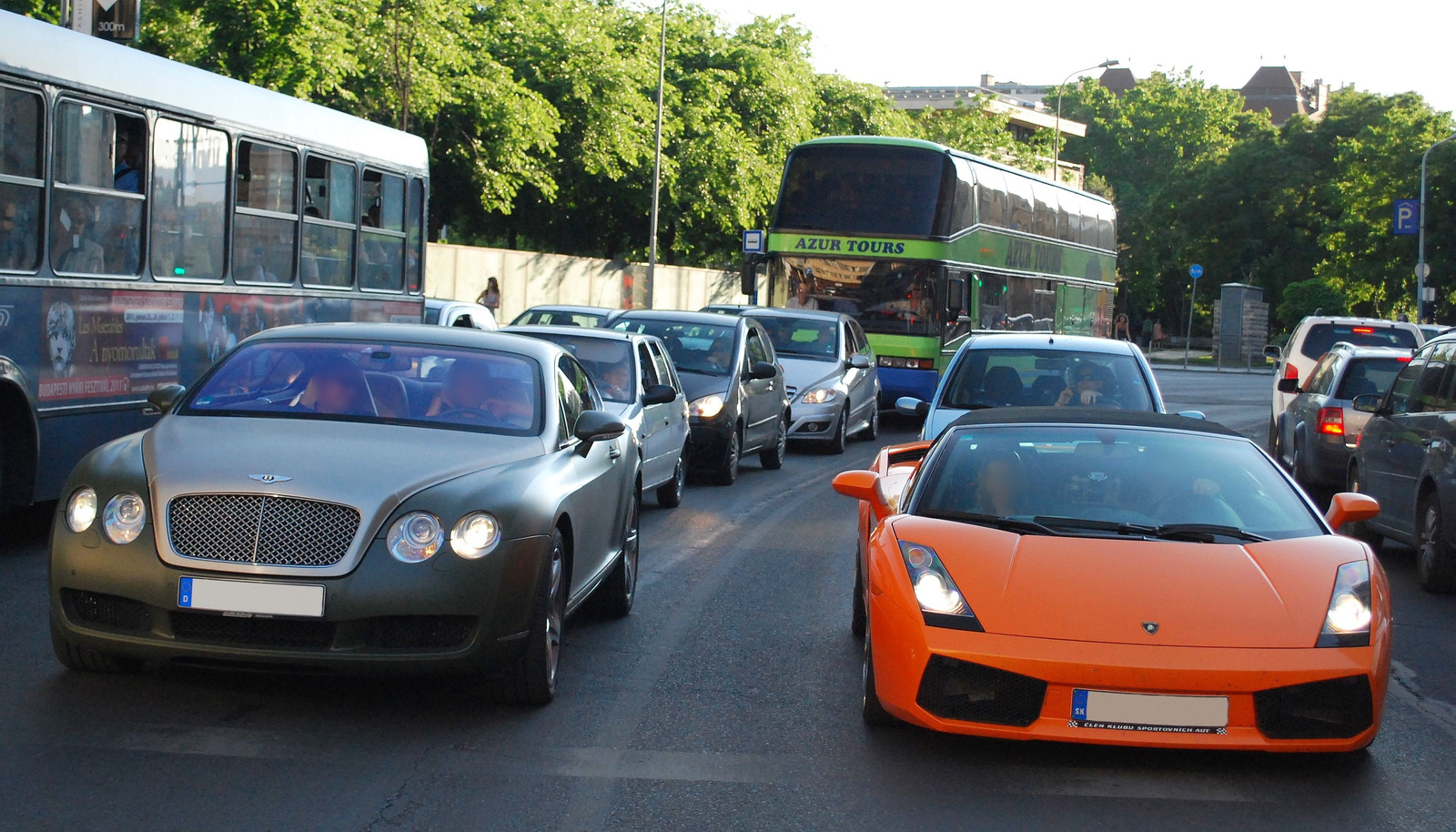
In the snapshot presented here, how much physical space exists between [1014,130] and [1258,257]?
105 feet

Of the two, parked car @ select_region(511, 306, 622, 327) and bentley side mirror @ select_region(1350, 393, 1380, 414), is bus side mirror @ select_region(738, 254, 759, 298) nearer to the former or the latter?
parked car @ select_region(511, 306, 622, 327)

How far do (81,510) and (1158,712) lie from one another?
3.65 m

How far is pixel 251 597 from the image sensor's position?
5.52 meters

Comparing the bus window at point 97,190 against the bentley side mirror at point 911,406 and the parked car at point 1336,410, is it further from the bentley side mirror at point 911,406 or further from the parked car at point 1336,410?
the parked car at point 1336,410

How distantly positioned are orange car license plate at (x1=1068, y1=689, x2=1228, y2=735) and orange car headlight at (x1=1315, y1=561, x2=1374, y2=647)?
42cm

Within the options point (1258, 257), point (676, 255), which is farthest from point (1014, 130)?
point (676, 255)

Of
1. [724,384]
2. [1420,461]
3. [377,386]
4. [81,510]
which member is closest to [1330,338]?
[724,384]

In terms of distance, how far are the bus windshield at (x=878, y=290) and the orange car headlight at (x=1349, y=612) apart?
17497 millimetres

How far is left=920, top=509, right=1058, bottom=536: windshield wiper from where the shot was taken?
234 inches

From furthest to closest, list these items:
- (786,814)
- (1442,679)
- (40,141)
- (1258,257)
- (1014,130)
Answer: (1014,130), (1258,257), (40,141), (1442,679), (786,814)

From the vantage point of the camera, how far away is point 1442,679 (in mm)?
7508

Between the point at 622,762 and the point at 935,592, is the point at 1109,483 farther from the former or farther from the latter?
the point at 622,762

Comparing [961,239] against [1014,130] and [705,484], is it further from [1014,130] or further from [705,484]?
[1014,130]

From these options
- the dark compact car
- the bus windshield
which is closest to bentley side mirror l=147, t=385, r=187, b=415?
the dark compact car
